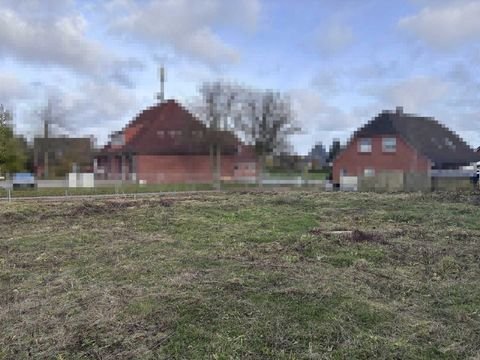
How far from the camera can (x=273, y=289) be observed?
5.29m

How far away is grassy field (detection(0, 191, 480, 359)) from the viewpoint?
156 inches

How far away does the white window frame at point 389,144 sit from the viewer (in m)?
37.8

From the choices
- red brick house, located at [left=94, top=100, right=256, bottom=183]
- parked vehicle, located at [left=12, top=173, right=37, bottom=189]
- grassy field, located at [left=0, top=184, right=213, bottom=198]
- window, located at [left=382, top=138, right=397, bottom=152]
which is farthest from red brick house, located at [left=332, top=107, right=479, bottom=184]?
parked vehicle, located at [left=12, top=173, right=37, bottom=189]

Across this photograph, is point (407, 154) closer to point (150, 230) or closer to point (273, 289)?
point (150, 230)

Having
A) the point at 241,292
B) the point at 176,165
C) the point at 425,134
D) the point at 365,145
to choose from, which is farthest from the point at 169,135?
the point at 241,292

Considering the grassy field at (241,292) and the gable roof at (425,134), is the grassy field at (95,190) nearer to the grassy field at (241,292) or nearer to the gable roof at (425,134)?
the gable roof at (425,134)

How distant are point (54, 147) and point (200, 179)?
14534 mm

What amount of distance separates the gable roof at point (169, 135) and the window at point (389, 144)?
11.9 meters

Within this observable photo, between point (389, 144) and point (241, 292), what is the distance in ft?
115

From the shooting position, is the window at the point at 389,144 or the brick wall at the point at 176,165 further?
the brick wall at the point at 176,165

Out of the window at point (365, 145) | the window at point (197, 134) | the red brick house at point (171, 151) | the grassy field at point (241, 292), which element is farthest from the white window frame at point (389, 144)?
the grassy field at point (241, 292)

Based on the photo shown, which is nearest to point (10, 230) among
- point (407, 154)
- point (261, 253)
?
point (261, 253)

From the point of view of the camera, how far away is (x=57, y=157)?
43.7 metres

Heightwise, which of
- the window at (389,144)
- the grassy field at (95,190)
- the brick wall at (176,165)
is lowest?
the grassy field at (95,190)
